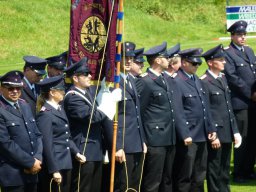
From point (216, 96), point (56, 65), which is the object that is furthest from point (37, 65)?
point (216, 96)

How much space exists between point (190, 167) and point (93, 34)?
2.32 metres

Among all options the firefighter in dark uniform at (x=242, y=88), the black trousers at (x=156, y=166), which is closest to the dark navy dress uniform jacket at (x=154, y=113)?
the black trousers at (x=156, y=166)

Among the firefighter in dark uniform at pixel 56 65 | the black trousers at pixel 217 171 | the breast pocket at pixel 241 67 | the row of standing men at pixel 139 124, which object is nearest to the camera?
the row of standing men at pixel 139 124

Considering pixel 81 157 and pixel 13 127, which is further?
pixel 81 157

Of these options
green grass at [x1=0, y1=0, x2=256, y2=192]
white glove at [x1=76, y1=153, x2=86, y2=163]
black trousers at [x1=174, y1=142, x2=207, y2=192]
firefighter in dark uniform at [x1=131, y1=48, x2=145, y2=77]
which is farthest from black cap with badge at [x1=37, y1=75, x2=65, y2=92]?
green grass at [x1=0, y1=0, x2=256, y2=192]

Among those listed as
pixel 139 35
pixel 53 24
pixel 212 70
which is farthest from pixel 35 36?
pixel 212 70

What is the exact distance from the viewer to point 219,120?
1084 cm

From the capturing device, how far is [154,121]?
10062 millimetres

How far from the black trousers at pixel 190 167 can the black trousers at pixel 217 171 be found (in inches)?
6.7

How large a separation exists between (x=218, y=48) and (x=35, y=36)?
1859 cm

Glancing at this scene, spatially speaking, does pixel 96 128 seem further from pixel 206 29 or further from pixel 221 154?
pixel 206 29

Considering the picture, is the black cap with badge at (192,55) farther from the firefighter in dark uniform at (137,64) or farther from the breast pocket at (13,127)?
the breast pocket at (13,127)

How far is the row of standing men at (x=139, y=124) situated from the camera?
28.1 ft

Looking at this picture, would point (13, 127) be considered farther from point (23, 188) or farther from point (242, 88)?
point (242, 88)
